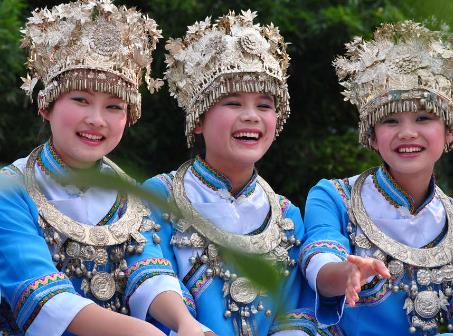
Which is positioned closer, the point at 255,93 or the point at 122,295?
the point at 122,295

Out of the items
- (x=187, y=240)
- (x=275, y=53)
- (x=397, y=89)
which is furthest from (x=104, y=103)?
(x=397, y=89)

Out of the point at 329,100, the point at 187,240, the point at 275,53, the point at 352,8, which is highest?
the point at 352,8

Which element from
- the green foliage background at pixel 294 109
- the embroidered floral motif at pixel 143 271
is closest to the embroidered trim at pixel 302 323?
the embroidered floral motif at pixel 143 271

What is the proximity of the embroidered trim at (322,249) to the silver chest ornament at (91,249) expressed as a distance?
1.93 ft

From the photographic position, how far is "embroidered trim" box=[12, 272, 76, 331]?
2.20m

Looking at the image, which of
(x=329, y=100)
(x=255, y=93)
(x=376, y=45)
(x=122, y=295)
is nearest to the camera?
(x=122, y=295)

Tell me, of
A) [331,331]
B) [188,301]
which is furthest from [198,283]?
[331,331]

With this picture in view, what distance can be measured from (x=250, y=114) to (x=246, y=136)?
0.08 m

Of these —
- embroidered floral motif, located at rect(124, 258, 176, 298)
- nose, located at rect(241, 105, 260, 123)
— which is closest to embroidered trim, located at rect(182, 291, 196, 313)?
embroidered floral motif, located at rect(124, 258, 176, 298)

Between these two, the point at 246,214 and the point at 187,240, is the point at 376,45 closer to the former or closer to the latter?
the point at 246,214

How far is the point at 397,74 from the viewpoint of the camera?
289 cm

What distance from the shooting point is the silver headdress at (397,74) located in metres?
2.85

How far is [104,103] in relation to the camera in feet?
8.36

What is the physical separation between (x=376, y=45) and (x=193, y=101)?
0.75m
